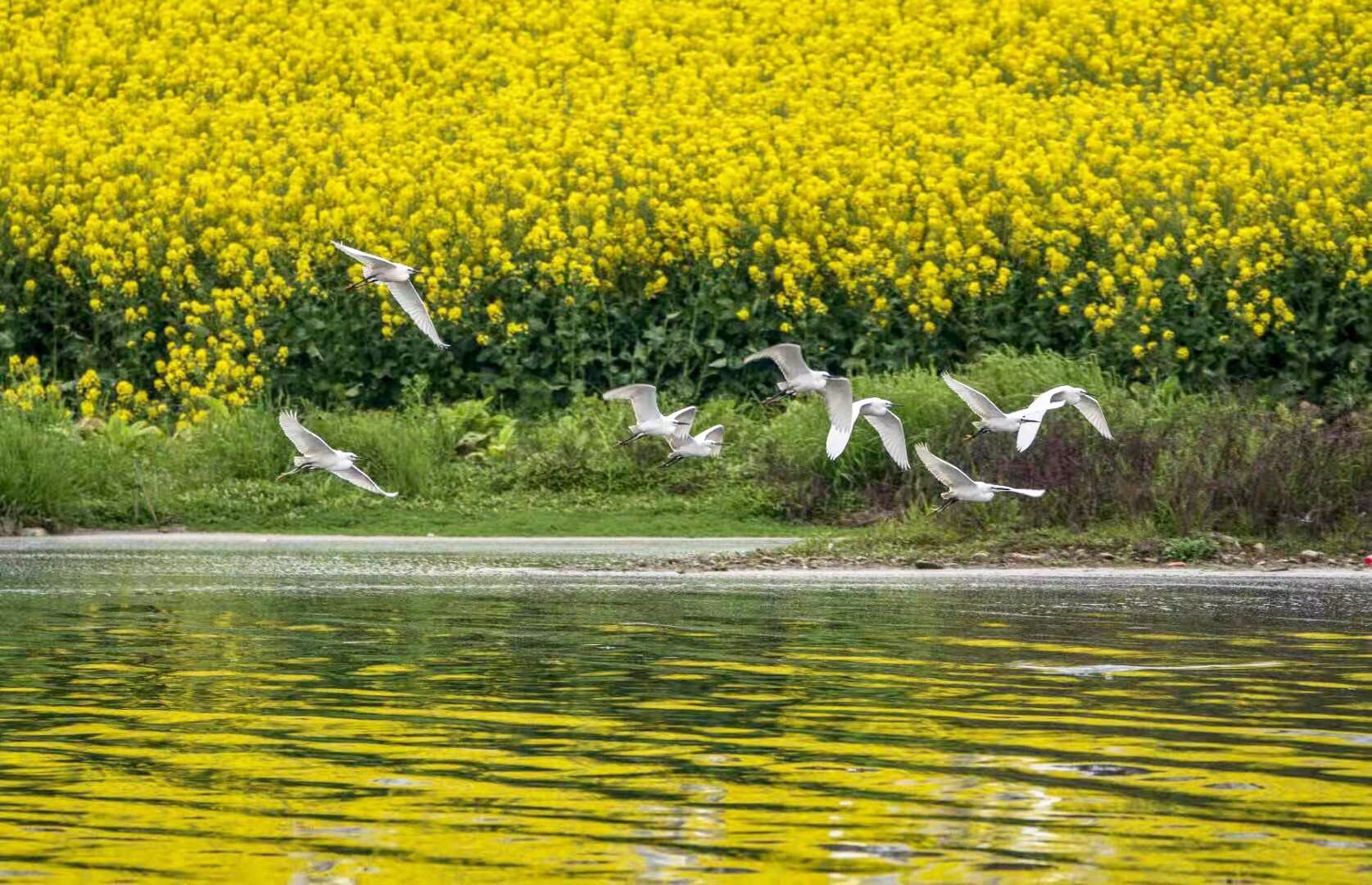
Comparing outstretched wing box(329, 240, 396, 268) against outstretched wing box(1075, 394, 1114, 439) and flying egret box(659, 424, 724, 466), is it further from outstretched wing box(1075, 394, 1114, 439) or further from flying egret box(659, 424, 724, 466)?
outstretched wing box(1075, 394, 1114, 439)

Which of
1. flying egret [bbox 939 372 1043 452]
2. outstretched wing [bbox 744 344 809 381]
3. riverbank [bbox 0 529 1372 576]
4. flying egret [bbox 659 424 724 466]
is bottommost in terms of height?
riverbank [bbox 0 529 1372 576]

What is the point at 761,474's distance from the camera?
2078 cm

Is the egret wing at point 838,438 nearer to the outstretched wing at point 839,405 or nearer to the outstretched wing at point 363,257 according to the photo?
the outstretched wing at point 839,405

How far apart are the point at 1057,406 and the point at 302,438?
4.84m

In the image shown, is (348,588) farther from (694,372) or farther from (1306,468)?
(694,372)

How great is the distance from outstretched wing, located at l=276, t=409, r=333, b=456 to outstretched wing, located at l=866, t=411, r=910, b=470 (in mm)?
3557

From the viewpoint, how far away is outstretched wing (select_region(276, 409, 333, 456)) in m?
16.2

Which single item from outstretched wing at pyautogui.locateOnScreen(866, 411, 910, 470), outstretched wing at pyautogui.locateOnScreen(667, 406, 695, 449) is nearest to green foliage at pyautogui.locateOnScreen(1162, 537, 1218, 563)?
outstretched wing at pyautogui.locateOnScreen(866, 411, 910, 470)

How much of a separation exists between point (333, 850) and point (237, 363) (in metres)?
18.1

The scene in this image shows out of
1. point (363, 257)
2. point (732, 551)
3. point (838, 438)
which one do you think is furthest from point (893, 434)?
point (363, 257)

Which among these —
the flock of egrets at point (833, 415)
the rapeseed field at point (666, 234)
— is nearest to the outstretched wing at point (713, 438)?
the flock of egrets at point (833, 415)

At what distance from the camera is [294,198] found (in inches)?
1038

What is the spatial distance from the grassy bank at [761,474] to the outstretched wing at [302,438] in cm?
315

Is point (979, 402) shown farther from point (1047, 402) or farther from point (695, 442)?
point (695, 442)
